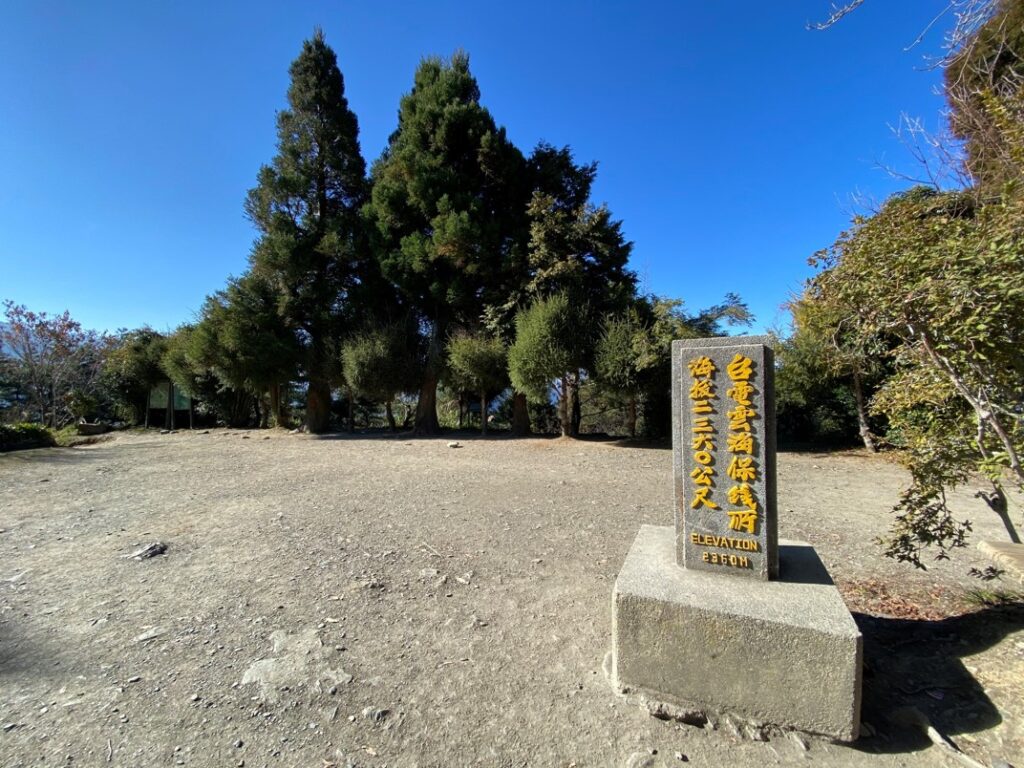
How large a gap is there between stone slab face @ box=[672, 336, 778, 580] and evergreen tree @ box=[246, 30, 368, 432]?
1441cm

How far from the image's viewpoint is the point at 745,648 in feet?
6.52

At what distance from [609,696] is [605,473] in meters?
5.92

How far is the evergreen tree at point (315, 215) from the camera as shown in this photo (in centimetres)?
1515

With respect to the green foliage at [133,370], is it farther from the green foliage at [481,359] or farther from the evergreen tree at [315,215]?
the green foliage at [481,359]

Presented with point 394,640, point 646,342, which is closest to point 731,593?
point 394,640

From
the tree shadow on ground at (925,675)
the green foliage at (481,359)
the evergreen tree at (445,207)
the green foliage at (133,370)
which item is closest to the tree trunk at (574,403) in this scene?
the green foliage at (481,359)

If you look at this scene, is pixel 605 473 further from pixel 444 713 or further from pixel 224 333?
pixel 224 333

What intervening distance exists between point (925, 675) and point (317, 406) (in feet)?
55.9

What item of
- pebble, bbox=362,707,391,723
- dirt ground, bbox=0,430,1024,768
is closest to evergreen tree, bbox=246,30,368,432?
dirt ground, bbox=0,430,1024,768

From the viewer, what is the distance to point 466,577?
3.51 metres

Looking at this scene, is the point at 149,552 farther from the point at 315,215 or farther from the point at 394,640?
the point at 315,215

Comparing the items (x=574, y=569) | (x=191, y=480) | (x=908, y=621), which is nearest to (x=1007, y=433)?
(x=908, y=621)

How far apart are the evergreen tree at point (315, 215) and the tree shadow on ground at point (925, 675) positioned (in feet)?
49.8

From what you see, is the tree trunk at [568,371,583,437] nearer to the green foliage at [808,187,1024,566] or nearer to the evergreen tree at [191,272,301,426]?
the evergreen tree at [191,272,301,426]
